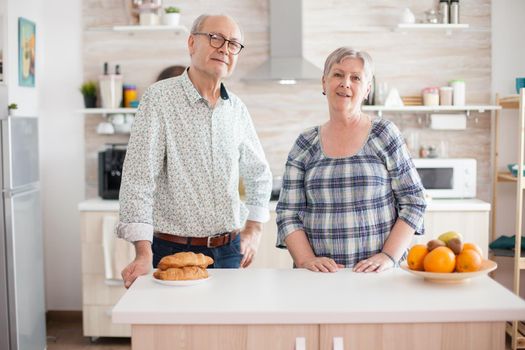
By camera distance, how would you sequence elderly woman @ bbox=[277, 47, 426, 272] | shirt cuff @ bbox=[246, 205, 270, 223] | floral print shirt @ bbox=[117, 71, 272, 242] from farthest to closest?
shirt cuff @ bbox=[246, 205, 270, 223] → floral print shirt @ bbox=[117, 71, 272, 242] → elderly woman @ bbox=[277, 47, 426, 272]

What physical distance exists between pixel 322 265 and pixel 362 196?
0.80 ft

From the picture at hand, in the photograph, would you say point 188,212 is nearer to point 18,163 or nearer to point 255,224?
point 255,224

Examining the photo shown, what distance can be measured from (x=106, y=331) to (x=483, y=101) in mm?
2711

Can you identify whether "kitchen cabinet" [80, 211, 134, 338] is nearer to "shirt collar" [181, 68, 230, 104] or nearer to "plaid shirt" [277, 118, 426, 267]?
"shirt collar" [181, 68, 230, 104]

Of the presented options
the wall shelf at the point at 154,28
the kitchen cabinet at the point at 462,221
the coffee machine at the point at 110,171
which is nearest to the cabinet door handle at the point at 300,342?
the kitchen cabinet at the point at 462,221

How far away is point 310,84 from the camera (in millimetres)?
4625

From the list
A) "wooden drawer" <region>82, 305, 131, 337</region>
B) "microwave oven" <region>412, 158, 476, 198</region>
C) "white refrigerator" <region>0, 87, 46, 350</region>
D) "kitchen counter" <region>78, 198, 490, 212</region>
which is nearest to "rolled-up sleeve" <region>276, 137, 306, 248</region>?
"white refrigerator" <region>0, 87, 46, 350</region>

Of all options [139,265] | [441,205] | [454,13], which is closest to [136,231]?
[139,265]

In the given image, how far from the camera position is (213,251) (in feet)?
7.95

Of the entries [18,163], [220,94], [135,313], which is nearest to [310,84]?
[18,163]

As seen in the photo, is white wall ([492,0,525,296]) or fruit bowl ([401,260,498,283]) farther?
white wall ([492,0,525,296])

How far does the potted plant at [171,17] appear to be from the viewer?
4.37m

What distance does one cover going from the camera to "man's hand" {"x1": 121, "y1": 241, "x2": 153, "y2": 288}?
2064 mm

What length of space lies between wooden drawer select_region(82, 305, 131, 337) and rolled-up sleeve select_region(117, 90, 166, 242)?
2.16 m
